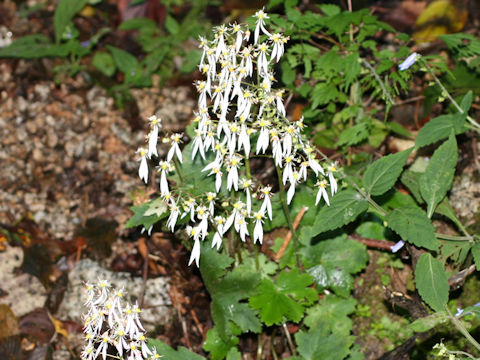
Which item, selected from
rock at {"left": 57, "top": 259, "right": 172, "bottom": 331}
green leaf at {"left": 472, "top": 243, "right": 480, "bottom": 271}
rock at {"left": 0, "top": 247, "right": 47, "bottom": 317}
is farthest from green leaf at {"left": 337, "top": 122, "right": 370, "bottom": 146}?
rock at {"left": 0, "top": 247, "right": 47, "bottom": 317}

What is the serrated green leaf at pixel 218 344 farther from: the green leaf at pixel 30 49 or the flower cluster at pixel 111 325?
the green leaf at pixel 30 49

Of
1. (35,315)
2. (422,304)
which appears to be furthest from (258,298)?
(35,315)

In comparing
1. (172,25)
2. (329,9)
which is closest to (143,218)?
(329,9)

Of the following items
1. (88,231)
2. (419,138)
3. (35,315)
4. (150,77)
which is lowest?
(35,315)

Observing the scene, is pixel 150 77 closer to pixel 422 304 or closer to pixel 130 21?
pixel 130 21

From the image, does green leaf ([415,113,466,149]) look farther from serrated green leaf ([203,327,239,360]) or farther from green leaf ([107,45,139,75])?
green leaf ([107,45,139,75])

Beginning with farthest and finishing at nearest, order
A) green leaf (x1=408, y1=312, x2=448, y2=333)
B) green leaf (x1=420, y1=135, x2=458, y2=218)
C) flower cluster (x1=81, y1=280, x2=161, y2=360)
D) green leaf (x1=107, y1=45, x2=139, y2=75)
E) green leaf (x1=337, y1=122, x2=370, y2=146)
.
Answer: green leaf (x1=107, y1=45, x2=139, y2=75)
green leaf (x1=337, y1=122, x2=370, y2=146)
green leaf (x1=420, y1=135, x2=458, y2=218)
green leaf (x1=408, y1=312, x2=448, y2=333)
flower cluster (x1=81, y1=280, x2=161, y2=360)

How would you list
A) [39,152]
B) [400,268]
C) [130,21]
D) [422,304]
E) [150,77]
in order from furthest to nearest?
[130,21] → [150,77] → [39,152] → [400,268] → [422,304]
